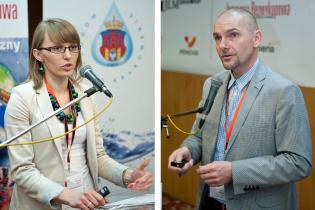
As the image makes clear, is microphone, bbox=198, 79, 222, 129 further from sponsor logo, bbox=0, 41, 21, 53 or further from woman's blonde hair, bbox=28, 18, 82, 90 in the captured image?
sponsor logo, bbox=0, 41, 21, 53

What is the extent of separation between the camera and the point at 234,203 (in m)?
2.00

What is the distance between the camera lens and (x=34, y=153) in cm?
185

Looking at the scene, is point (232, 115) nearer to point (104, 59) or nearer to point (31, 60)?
point (104, 59)

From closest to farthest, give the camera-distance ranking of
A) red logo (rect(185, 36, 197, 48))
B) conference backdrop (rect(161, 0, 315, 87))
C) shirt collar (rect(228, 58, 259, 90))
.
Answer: shirt collar (rect(228, 58, 259, 90)), conference backdrop (rect(161, 0, 315, 87)), red logo (rect(185, 36, 197, 48))

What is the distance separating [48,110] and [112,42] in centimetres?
45

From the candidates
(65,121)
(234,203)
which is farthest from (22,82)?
(234,203)

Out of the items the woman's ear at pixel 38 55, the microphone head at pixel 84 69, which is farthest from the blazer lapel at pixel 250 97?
the woman's ear at pixel 38 55

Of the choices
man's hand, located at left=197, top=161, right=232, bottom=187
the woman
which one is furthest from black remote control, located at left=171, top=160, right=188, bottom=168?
the woman

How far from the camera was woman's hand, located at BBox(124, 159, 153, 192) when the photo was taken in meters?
2.10

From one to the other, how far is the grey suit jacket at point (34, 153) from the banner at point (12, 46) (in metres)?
0.04

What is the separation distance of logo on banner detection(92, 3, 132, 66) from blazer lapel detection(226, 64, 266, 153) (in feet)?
1.93

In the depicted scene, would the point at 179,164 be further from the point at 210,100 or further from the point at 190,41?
the point at 190,41

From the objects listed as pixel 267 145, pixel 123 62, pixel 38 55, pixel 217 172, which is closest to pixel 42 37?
pixel 38 55

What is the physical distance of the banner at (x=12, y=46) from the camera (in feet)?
6.07
